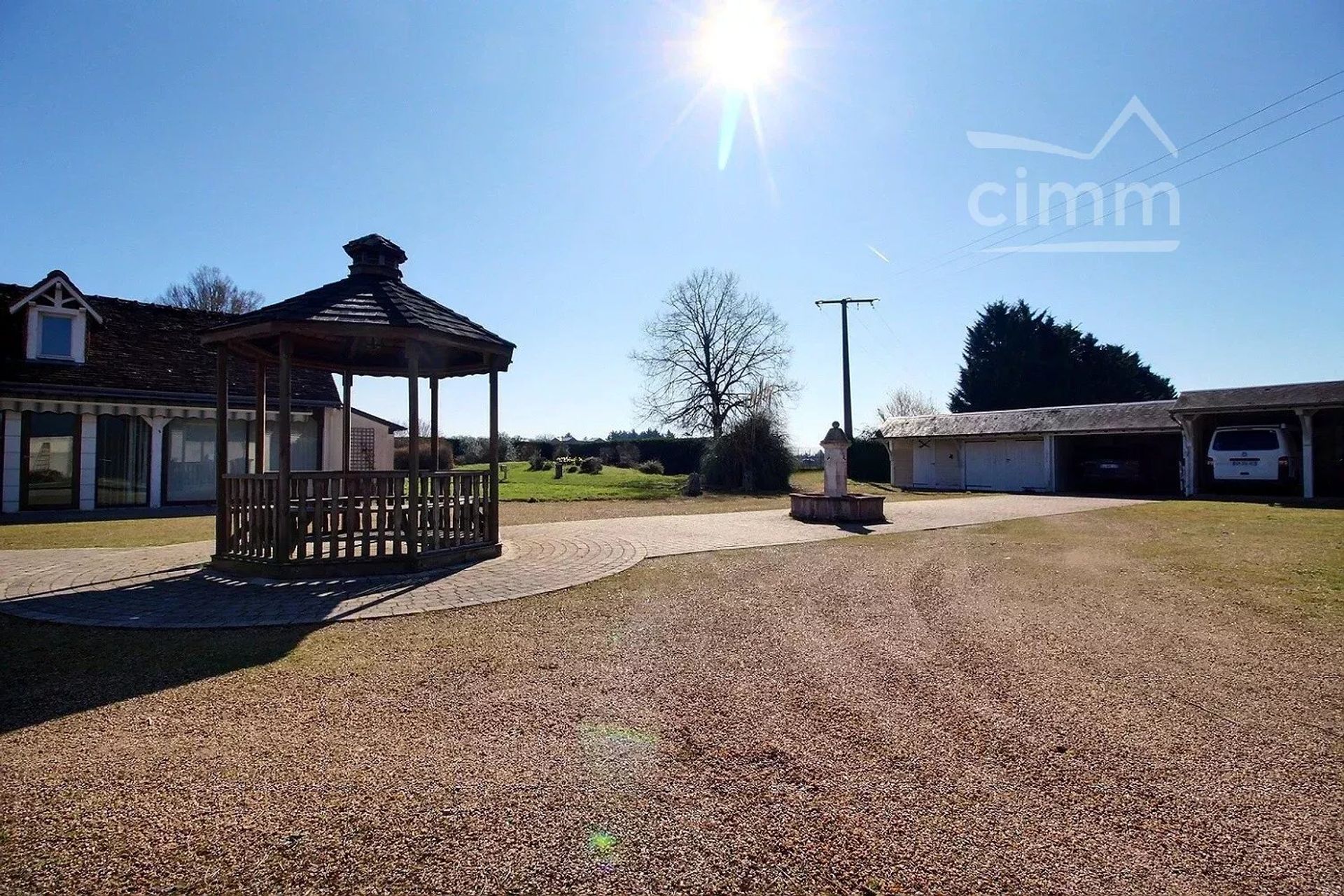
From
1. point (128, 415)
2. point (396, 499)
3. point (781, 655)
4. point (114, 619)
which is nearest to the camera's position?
point (781, 655)

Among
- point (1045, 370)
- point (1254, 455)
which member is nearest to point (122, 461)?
point (1254, 455)

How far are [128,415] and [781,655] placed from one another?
747 inches

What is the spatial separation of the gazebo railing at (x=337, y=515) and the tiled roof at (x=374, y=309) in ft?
5.89

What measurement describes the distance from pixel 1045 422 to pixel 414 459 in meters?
25.7

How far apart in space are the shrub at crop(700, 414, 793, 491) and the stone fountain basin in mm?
11725

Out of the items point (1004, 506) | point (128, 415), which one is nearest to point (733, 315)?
point (1004, 506)

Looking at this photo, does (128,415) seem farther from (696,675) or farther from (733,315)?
(733,315)

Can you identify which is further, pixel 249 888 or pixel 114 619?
pixel 114 619

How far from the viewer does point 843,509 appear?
14742 mm

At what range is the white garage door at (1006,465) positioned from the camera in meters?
26.9

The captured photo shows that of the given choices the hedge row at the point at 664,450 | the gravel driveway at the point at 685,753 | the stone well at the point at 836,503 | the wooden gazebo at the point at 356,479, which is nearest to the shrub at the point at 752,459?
the hedge row at the point at 664,450

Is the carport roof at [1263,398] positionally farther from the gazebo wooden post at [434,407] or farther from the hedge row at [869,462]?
the gazebo wooden post at [434,407]

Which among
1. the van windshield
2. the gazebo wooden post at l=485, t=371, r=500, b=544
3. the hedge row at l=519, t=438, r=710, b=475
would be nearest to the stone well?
the gazebo wooden post at l=485, t=371, r=500, b=544

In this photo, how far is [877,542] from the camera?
36.0 feet
